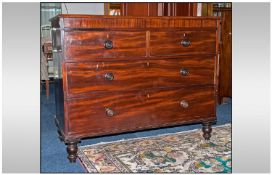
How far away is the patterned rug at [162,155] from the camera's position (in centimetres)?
201

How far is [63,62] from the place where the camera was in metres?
1.88

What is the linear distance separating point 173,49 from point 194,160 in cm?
75

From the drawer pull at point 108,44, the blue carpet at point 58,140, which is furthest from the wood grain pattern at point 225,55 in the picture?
the drawer pull at point 108,44

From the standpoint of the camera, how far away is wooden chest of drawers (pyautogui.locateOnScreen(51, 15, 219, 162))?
75.1 inches

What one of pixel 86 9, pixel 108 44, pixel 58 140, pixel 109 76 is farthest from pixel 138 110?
pixel 86 9

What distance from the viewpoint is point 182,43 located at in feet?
7.12

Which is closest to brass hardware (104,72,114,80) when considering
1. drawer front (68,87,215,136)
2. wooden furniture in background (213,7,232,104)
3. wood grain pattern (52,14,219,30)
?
drawer front (68,87,215,136)

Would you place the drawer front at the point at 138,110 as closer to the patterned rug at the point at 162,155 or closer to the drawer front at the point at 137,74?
the drawer front at the point at 137,74

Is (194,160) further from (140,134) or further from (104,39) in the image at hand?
(104,39)

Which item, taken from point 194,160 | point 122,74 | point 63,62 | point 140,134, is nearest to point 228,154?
point 194,160

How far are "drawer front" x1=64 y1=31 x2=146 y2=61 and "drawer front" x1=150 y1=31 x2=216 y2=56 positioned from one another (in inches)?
3.7

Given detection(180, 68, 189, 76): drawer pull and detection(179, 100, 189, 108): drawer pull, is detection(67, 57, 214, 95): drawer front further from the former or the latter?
detection(179, 100, 189, 108): drawer pull

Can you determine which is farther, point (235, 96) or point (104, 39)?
point (104, 39)

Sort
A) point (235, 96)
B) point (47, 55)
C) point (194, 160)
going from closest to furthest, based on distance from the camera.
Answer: point (235, 96), point (194, 160), point (47, 55)
